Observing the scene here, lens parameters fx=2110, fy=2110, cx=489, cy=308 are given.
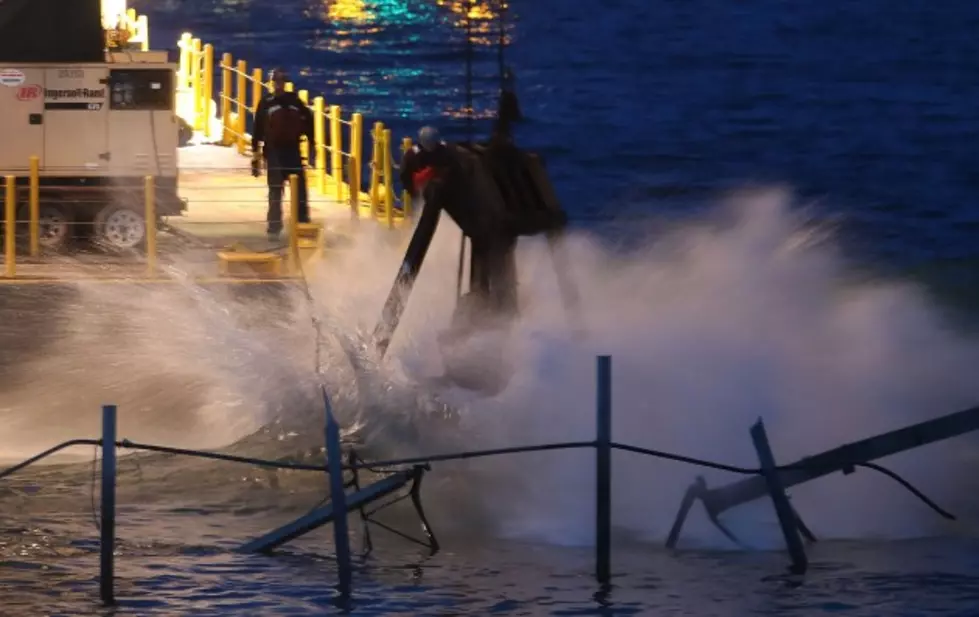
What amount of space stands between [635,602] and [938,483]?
5.13m

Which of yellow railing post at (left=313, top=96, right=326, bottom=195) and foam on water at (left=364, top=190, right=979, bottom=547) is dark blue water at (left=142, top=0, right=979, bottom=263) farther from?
yellow railing post at (left=313, top=96, right=326, bottom=195)

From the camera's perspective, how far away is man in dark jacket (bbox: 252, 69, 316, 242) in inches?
865

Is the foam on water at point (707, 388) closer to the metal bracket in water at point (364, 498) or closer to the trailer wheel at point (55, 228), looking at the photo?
the metal bracket in water at point (364, 498)

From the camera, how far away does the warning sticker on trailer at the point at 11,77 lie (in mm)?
21375

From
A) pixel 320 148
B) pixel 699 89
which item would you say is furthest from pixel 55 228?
pixel 699 89

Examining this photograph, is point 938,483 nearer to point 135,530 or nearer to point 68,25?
point 135,530

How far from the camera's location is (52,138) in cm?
2152

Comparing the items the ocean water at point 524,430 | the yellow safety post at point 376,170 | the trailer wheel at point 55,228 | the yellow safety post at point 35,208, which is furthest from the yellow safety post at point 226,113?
the yellow safety post at point 35,208

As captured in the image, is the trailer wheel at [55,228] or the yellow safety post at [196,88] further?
the yellow safety post at [196,88]

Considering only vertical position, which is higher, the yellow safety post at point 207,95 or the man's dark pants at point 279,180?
the yellow safety post at point 207,95

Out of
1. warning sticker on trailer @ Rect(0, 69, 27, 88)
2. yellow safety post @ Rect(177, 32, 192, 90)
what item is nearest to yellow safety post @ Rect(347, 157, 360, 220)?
warning sticker on trailer @ Rect(0, 69, 27, 88)

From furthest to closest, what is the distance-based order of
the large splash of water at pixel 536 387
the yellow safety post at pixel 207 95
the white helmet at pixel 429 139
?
the yellow safety post at pixel 207 95 < the white helmet at pixel 429 139 < the large splash of water at pixel 536 387

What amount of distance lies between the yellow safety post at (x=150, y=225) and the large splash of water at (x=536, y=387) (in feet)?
0.87

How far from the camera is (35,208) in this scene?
20.4m
